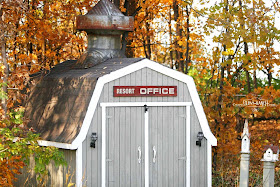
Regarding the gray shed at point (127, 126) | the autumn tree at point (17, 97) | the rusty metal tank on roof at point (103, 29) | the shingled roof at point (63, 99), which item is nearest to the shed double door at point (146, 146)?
the gray shed at point (127, 126)

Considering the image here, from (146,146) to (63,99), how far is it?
200 cm

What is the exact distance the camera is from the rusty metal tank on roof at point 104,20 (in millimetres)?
14109

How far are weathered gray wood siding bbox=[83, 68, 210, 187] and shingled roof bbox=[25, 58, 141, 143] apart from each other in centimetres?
29

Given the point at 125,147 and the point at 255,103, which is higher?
the point at 255,103

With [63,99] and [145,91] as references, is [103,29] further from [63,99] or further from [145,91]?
[145,91]

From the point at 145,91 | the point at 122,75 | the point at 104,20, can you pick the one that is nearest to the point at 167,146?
the point at 145,91

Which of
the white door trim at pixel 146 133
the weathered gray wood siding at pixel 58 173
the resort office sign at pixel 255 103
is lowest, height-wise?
the weathered gray wood siding at pixel 58 173

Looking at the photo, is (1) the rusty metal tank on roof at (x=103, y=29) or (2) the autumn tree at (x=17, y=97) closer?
(2) the autumn tree at (x=17, y=97)

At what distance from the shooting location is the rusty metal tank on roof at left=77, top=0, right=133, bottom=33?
46.3 ft

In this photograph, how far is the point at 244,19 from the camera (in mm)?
17250

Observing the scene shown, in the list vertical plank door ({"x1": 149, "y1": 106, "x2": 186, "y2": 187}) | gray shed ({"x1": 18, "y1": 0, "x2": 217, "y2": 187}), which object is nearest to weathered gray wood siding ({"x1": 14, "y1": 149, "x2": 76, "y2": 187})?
gray shed ({"x1": 18, "y1": 0, "x2": 217, "y2": 187})

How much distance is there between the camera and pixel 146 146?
12.7 m

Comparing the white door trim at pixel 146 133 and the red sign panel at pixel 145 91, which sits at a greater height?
the red sign panel at pixel 145 91

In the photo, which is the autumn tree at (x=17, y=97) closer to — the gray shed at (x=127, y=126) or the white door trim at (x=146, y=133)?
the gray shed at (x=127, y=126)
